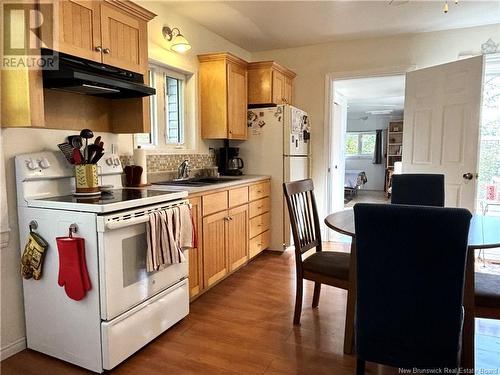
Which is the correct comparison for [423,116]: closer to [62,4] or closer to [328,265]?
[328,265]

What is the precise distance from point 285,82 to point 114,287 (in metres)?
3.31

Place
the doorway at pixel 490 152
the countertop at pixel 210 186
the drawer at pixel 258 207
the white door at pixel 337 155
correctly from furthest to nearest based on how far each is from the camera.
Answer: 1. the white door at pixel 337 155
2. the doorway at pixel 490 152
3. the drawer at pixel 258 207
4. the countertop at pixel 210 186

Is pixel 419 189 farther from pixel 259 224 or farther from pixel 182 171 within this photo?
pixel 182 171

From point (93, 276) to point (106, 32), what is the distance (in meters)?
1.45

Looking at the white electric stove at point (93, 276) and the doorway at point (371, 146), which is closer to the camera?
the white electric stove at point (93, 276)

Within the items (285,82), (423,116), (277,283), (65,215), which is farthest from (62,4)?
(423,116)

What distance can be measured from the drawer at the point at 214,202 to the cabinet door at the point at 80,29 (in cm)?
121

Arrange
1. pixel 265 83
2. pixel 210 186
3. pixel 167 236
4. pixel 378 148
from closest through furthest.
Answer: pixel 167 236 → pixel 210 186 → pixel 265 83 → pixel 378 148

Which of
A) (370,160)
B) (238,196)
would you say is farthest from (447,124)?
(370,160)

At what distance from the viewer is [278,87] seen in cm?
409

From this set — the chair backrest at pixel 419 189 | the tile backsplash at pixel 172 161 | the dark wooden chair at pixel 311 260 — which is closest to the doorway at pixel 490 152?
the chair backrest at pixel 419 189

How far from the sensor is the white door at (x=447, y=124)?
3.28 meters

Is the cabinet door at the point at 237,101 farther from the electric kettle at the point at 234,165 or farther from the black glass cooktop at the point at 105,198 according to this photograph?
the black glass cooktop at the point at 105,198

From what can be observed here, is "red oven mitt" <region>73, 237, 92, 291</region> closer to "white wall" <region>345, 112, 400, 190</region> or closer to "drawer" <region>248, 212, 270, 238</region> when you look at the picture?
"drawer" <region>248, 212, 270, 238</region>
